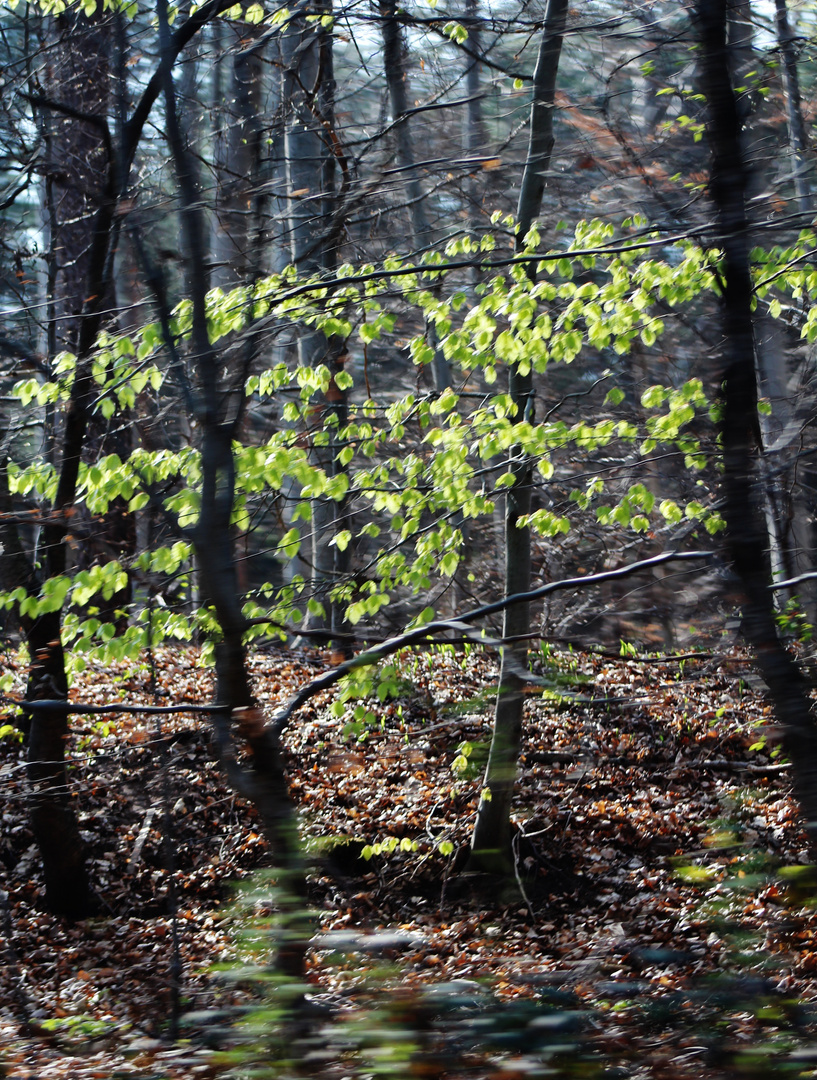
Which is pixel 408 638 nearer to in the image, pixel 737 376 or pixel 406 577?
pixel 737 376

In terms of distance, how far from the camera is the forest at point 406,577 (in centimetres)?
247

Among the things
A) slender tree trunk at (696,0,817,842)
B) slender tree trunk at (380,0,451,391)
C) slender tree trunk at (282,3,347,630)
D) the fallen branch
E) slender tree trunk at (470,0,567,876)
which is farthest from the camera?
slender tree trunk at (470,0,567,876)

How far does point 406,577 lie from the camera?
257 inches

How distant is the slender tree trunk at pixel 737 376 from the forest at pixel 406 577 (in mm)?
11

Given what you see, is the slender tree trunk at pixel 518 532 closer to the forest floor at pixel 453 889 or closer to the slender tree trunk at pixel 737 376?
the forest floor at pixel 453 889

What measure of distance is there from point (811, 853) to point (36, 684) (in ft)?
18.1

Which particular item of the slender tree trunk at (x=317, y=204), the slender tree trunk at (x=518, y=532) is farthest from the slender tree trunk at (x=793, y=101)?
the slender tree trunk at (x=317, y=204)

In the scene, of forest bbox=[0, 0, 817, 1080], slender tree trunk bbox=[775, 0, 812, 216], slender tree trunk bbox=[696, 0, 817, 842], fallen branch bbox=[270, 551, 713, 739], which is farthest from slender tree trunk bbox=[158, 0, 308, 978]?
slender tree trunk bbox=[775, 0, 812, 216]

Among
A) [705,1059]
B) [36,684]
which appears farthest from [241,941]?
[36,684]

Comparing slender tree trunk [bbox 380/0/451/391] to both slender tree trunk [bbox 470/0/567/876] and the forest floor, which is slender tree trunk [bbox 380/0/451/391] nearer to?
slender tree trunk [bbox 470/0/567/876]

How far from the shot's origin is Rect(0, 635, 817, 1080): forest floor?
2135 millimetres

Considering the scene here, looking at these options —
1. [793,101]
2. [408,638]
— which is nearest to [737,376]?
[408,638]

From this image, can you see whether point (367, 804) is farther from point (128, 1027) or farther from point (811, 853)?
point (811, 853)

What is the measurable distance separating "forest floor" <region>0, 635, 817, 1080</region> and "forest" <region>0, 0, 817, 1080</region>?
0.03 meters
